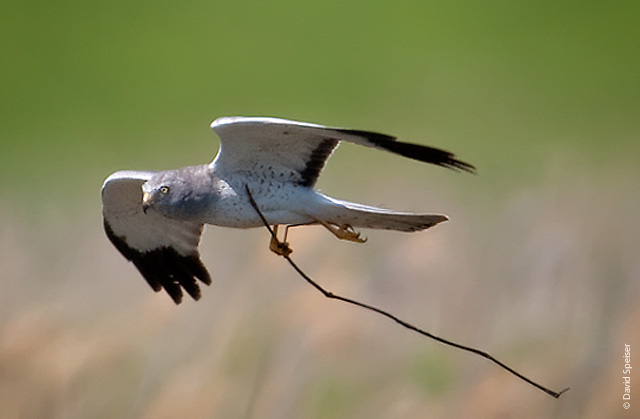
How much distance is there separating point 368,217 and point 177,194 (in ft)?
2.25

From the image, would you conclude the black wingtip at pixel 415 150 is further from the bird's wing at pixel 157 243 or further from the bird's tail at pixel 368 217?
the bird's wing at pixel 157 243

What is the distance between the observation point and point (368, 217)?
316 centimetres

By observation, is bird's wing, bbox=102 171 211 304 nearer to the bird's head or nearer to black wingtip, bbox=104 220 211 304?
black wingtip, bbox=104 220 211 304

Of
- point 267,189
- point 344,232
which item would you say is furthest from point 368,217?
point 267,189

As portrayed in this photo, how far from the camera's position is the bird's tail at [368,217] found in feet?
10.2

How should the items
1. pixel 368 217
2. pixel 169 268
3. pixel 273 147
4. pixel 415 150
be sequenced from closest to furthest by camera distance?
pixel 415 150 → pixel 368 217 → pixel 273 147 → pixel 169 268

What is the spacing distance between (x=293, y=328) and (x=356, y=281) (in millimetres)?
500

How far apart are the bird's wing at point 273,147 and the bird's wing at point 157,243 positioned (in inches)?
35.6

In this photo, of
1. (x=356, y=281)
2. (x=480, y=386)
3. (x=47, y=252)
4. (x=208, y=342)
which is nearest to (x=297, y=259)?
(x=356, y=281)

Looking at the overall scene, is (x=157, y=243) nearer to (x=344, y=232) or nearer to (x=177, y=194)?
(x=177, y=194)

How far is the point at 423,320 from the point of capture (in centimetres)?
543

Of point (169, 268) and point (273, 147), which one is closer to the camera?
point (273, 147)

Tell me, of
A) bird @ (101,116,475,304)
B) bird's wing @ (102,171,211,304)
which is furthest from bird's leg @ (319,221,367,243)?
bird's wing @ (102,171,211,304)

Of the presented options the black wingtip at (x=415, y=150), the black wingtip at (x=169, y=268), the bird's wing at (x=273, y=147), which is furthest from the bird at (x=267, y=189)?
the black wingtip at (x=169, y=268)
